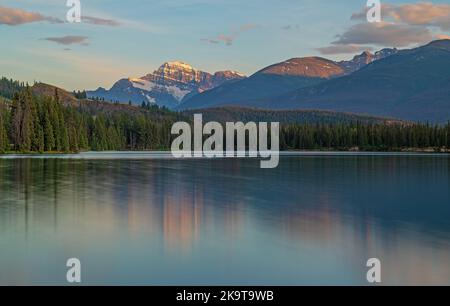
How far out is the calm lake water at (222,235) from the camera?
21.7 meters

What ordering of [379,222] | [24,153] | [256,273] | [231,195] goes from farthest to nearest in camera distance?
1. [24,153]
2. [231,195]
3. [379,222]
4. [256,273]

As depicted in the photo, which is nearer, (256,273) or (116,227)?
(256,273)

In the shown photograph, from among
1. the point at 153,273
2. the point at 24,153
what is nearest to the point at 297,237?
the point at 153,273

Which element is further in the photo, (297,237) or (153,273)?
(297,237)

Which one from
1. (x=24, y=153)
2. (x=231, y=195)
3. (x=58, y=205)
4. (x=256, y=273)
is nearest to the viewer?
(x=256, y=273)

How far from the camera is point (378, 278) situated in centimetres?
2091

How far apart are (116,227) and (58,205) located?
10916 mm

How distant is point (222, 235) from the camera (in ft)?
98.7

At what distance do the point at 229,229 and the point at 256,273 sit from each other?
33.9 ft

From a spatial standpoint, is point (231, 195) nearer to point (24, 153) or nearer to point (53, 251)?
point (53, 251)

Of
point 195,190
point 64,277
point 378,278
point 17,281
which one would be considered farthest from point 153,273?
point 195,190

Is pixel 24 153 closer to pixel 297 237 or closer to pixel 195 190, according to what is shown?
pixel 195 190

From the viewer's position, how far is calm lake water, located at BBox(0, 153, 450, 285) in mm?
21734

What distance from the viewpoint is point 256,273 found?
2184cm
